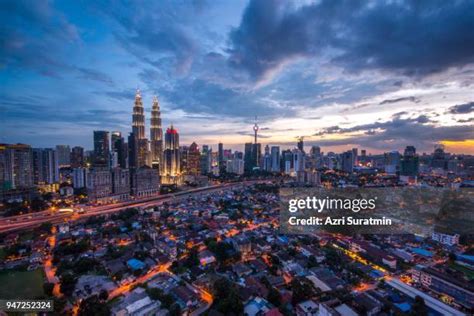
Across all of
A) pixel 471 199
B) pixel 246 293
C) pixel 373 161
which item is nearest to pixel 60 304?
pixel 246 293

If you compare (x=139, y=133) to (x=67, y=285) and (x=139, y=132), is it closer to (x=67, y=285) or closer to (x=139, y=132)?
(x=139, y=132)

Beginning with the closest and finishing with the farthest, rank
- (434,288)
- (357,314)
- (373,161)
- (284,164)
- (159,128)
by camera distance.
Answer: (357,314) → (434,288) → (159,128) → (284,164) → (373,161)

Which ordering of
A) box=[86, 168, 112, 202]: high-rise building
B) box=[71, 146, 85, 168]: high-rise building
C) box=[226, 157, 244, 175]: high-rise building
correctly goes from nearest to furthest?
box=[86, 168, 112, 202]: high-rise building, box=[71, 146, 85, 168]: high-rise building, box=[226, 157, 244, 175]: high-rise building

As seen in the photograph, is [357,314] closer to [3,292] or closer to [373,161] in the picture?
[3,292]

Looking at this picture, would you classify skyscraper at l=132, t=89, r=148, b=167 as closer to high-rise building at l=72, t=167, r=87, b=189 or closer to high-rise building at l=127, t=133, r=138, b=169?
high-rise building at l=127, t=133, r=138, b=169

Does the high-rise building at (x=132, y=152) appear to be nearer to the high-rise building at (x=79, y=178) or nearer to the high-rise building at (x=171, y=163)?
the high-rise building at (x=171, y=163)

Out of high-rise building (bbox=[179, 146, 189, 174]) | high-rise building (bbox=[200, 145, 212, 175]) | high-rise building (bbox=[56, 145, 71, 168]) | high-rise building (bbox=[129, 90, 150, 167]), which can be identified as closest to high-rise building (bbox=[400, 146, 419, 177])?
high-rise building (bbox=[200, 145, 212, 175])
